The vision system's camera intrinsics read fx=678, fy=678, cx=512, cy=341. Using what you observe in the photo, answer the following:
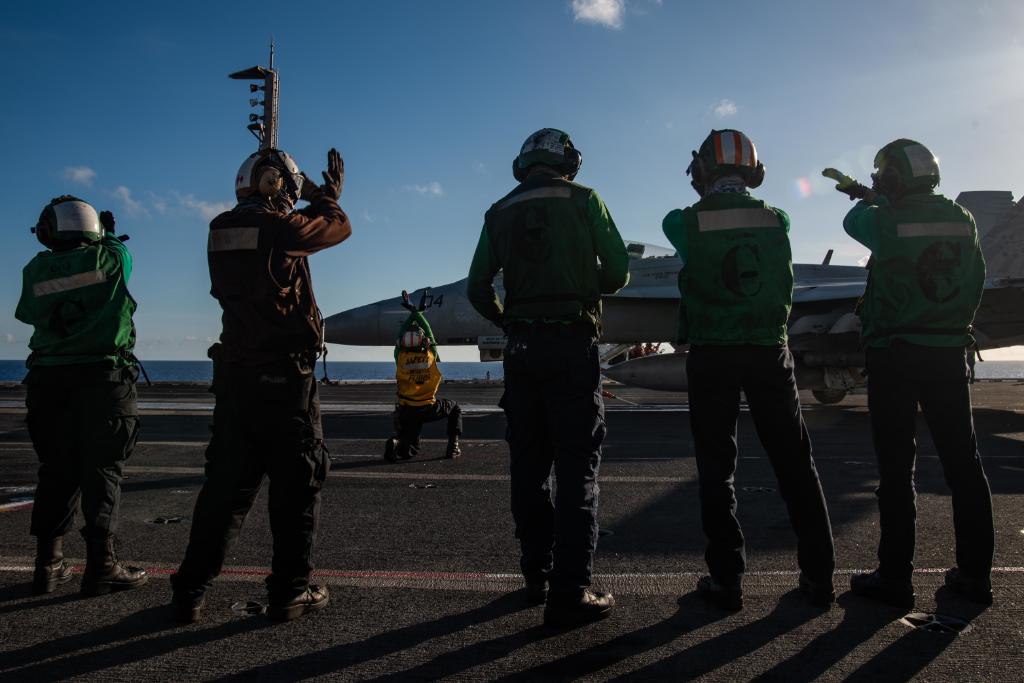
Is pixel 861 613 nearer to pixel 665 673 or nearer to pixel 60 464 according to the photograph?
pixel 665 673

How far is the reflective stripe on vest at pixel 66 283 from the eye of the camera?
3.37 meters

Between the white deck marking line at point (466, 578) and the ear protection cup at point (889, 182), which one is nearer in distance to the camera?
the white deck marking line at point (466, 578)

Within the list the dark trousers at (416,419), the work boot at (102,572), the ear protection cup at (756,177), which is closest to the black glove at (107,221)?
the work boot at (102,572)

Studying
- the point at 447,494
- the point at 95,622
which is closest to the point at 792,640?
the point at 95,622

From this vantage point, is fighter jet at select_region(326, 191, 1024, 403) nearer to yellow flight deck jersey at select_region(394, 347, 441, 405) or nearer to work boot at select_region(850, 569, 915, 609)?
yellow flight deck jersey at select_region(394, 347, 441, 405)

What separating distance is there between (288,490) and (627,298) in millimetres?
12341

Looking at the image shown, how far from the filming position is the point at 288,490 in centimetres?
290

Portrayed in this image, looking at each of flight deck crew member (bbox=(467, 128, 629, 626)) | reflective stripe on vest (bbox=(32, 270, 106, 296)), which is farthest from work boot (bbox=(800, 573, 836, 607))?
reflective stripe on vest (bbox=(32, 270, 106, 296))

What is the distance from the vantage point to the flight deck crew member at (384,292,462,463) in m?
7.56

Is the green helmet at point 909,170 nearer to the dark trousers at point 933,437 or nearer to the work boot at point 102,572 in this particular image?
the dark trousers at point 933,437

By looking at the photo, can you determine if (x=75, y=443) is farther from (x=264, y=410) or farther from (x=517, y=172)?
(x=517, y=172)

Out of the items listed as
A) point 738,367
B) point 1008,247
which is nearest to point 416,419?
point 738,367

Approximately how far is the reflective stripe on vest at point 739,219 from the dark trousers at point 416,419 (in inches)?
192

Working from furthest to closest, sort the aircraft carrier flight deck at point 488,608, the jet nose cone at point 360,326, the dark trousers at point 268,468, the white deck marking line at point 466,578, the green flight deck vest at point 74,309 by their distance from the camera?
1. the jet nose cone at point 360,326
2. the green flight deck vest at point 74,309
3. the white deck marking line at point 466,578
4. the dark trousers at point 268,468
5. the aircraft carrier flight deck at point 488,608
